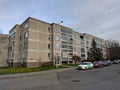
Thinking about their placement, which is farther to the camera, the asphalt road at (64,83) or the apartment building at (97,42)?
the apartment building at (97,42)

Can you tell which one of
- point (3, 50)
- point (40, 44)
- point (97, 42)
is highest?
point (97, 42)

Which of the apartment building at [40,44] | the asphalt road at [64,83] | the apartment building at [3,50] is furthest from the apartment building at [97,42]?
the asphalt road at [64,83]

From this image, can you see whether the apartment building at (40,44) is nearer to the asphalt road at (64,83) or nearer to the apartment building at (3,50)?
the apartment building at (3,50)

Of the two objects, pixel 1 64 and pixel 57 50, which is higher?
pixel 57 50

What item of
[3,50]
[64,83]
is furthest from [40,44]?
[64,83]

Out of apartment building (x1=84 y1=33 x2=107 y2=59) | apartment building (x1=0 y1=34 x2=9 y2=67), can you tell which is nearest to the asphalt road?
apartment building (x1=0 y1=34 x2=9 y2=67)

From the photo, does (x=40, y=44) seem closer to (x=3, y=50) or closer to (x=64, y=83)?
(x=3, y=50)

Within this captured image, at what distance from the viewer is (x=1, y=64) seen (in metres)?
42.8

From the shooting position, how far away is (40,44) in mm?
37312

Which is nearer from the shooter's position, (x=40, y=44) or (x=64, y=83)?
(x=64, y=83)

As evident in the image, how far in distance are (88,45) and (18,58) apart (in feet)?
120

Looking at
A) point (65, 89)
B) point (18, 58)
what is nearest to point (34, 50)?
point (18, 58)

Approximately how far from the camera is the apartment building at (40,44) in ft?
115

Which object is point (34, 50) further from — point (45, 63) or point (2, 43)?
point (2, 43)
